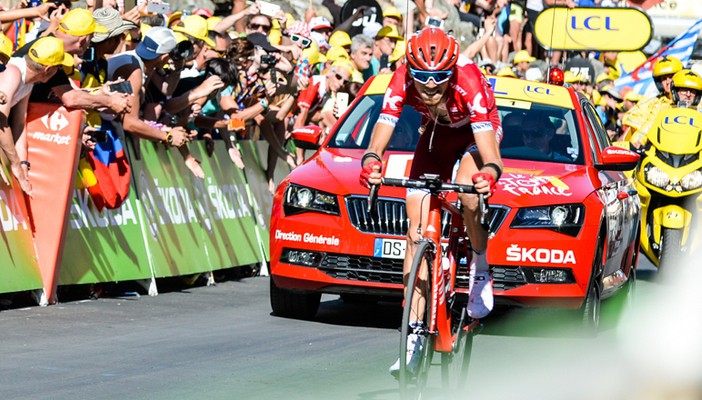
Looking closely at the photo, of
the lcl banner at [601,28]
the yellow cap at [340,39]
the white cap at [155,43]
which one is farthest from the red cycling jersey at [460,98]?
the lcl banner at [601,28]

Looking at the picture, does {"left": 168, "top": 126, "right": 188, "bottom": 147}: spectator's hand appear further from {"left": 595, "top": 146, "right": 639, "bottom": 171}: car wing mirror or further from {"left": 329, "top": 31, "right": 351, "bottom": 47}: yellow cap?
{"left": 329, "top": 31, "right": 351, "bottom": 47}: yellow cap

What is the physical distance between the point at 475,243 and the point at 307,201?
10.6ft

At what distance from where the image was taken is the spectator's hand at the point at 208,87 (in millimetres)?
14930

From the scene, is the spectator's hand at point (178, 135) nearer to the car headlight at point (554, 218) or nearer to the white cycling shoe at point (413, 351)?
the car headlight at point (554, 218)

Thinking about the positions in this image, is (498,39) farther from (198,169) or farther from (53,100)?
(53,100)

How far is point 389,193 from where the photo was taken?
11500 mm

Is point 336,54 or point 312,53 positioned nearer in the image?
point 312,53

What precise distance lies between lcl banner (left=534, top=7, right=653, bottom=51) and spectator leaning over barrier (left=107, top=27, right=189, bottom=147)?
28.5 feet

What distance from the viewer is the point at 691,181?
16.2 metres

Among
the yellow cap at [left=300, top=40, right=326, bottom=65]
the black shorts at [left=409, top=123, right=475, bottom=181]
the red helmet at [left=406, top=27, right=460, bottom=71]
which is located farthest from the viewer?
the yellow cap at [left=300, top=40, right=326, bottom=65]

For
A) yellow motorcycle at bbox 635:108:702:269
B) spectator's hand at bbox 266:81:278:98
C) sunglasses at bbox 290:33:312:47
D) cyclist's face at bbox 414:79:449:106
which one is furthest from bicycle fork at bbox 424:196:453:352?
sunglasses at bbox 290:33:312:47

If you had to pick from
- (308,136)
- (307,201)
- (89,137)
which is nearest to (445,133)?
(307,201)

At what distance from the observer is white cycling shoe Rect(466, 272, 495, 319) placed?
29.2 feet

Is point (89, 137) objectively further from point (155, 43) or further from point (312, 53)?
point (312, 53)
